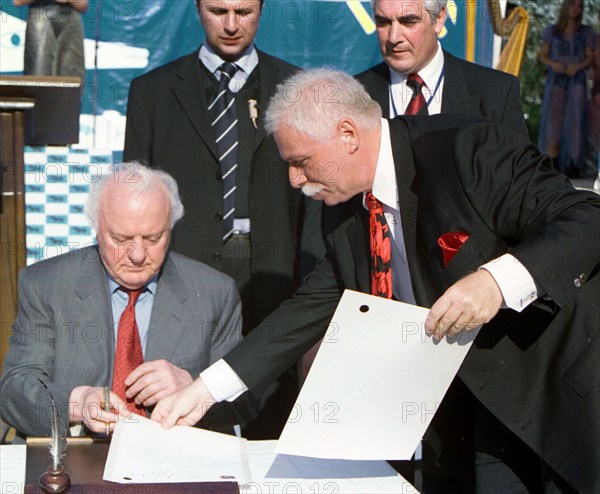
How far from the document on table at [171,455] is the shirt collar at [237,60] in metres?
1.81

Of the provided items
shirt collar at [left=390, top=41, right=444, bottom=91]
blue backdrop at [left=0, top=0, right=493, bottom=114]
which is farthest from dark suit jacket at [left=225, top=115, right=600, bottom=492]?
blue backdrop at [left=0, top=0, right=493, bottom=114]

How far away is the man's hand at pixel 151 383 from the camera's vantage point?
9.82 ft

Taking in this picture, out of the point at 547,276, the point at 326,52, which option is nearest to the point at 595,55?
the point at 326,52

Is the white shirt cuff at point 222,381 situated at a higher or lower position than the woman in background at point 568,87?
higher

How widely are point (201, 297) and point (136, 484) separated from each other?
1060mm

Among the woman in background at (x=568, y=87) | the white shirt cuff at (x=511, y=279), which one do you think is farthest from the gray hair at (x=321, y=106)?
the woman in background at (x=568, y=87)

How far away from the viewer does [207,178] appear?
4.08 metres

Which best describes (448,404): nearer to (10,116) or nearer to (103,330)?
(103,330)

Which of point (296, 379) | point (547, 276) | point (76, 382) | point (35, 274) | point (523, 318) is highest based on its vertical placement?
point (547, 276)

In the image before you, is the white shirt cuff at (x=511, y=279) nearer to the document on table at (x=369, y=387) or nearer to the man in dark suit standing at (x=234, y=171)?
the document on table at (x=369, y=387)

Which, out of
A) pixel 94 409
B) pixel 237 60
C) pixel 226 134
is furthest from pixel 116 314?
pixel 237 60

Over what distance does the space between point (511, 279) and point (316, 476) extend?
2.26ft

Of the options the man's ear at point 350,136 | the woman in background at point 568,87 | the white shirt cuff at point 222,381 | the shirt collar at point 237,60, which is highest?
the man's ear at point 350,136

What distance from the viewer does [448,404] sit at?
3.14 meters
